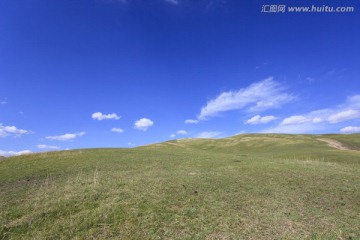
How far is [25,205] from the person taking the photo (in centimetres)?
1289

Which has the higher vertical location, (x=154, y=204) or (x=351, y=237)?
(x=154, y=204)

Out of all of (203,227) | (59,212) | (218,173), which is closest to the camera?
(203,227)

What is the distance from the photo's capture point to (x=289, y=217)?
11.9 m

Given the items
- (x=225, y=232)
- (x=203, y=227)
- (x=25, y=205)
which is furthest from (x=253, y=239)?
(x=25, y=205)

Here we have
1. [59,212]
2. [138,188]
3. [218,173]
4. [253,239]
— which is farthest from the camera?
[218,173]

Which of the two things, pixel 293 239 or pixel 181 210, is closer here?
pixel 293 239

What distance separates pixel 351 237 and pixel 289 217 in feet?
7.83

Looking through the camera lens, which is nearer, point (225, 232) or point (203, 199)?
point (225, 232)

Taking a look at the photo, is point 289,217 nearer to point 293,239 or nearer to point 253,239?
point 293,239

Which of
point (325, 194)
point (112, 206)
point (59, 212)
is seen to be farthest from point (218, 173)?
point (59, 212)

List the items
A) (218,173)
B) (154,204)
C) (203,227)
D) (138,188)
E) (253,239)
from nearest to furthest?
(253,239), (203,227), (154,204), (138,188), (218,173)

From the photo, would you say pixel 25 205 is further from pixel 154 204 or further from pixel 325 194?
pixel 325 194

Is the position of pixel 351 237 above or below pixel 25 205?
below

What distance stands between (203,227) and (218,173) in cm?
1095
